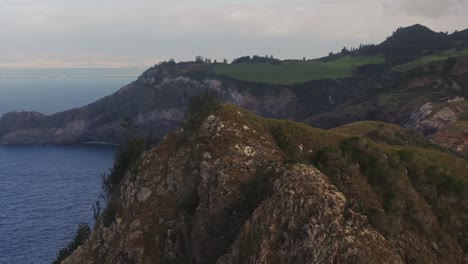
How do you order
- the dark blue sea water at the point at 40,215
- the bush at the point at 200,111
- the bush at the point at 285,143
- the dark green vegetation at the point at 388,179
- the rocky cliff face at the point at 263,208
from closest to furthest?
the rocky cliff face at the point at 263,208, the dark green vegetation at the point at 388,179, the bush at the point at 285,143, the bush at the point at 200,111, the dark blue sea water at the point at 40,215

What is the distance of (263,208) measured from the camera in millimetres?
52938

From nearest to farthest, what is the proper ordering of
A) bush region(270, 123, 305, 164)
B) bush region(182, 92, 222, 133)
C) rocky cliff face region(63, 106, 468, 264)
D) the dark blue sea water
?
rocky cliff face region(63, 106, 468, 264) < bush region(270, 123, 305, 164) < bush region(182, 92, 222, 133) < the dark blue sea water

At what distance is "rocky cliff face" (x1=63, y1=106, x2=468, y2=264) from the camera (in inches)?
1981

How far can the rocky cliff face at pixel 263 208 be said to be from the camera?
165 feet

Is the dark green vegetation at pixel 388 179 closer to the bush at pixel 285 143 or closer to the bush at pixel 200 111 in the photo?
the bush at pixel 285 143

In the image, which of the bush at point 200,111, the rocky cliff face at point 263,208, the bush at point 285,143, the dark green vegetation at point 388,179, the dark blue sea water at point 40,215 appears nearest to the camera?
the rocky cliff face at point 263,208

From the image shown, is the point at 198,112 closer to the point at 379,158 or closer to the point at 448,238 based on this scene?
the point at 379,158

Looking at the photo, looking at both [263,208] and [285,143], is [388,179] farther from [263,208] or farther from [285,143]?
[263,208]

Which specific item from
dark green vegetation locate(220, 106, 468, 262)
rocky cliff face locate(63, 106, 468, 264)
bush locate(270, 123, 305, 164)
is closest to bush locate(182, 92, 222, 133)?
rocky cliff face locate(63, 106, 468, 264)

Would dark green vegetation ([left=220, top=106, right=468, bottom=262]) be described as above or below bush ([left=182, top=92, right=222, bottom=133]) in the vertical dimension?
below

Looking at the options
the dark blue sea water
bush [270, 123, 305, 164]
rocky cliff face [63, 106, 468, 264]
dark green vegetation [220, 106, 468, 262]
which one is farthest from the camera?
the dark blue sea water

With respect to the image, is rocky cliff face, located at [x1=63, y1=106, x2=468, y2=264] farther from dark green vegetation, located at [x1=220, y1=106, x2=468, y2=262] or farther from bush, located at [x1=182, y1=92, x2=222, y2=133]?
bush, located at [x1=182, y1=92, x2=222, y2=133]

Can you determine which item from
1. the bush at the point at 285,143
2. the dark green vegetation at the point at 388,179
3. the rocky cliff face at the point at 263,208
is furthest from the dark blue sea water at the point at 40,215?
the dark green vegetation at the point at 388,179

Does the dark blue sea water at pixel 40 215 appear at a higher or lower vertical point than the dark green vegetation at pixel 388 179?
lower
